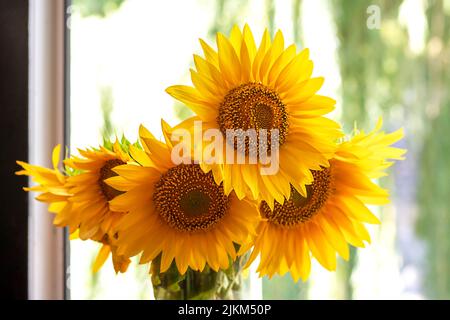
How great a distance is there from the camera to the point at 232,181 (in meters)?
0.50

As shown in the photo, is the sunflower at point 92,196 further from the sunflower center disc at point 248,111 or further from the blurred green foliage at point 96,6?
the blurred green foliage at point 96,6

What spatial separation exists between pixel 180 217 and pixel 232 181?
8 cm

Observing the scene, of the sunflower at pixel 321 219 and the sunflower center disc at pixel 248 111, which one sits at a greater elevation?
the sunflower center disc at pixel 248 111

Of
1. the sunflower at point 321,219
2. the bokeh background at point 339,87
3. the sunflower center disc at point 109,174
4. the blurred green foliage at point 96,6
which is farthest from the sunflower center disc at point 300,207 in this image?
the blurred green foliage at point 96,6

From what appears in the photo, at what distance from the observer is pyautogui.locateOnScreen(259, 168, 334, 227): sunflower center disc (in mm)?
563

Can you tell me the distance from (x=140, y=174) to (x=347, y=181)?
23 cm

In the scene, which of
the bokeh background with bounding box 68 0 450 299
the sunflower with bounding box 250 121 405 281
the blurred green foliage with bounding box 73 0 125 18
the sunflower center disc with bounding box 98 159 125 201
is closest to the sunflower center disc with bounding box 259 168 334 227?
the sunflower with bounding box 250 121 405 281

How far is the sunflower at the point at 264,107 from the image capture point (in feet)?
1.65

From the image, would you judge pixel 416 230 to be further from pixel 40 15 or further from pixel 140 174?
pixel 40 15

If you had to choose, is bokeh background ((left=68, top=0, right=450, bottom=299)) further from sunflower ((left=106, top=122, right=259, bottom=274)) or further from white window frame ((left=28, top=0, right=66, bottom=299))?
sunflower ((left=106, top=122, right=259, bottom=274))

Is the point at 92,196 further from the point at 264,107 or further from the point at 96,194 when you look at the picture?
the point at 264,107

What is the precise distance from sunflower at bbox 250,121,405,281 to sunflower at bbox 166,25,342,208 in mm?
54

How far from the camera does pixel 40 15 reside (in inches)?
33.0

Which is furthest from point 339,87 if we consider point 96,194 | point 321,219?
point 96,194
